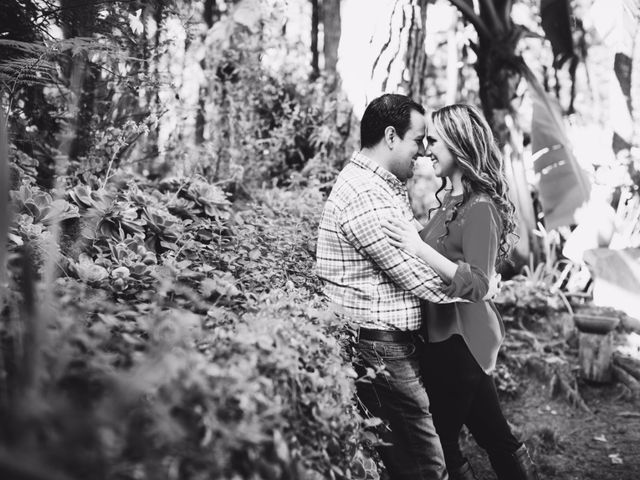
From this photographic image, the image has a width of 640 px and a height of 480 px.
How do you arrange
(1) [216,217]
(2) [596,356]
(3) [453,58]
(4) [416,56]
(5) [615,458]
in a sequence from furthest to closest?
(3) [453,58] → (2) [596,356] → (4) [416,56] → (5) [615,458] → (1) [216,217]

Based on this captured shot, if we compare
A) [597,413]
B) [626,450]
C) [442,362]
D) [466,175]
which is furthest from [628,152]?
[442,362]

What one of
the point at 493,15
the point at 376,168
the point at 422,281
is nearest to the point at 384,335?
the point at 422,281

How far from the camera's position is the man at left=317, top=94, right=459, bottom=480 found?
230cm

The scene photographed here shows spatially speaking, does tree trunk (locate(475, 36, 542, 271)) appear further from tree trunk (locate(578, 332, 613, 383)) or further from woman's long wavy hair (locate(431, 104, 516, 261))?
woman's long wavy hair (locate(431, 104, 516, 261))

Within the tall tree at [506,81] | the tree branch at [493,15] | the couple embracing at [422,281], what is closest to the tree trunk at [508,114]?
the tall tree at [506,81]

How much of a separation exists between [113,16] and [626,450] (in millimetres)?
4801

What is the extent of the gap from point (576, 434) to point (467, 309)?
2.52 metres

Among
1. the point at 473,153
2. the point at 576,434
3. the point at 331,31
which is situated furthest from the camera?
the point at 331,31

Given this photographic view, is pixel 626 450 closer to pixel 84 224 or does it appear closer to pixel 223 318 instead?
pixel 223 318

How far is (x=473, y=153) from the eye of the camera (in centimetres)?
268

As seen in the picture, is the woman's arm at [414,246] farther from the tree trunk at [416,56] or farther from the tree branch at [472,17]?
the tree branch at [472,17]

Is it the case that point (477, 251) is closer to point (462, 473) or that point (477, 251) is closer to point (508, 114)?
point (462, 473)

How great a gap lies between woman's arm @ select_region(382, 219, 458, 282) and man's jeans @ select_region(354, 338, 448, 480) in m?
0.40

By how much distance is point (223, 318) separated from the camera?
1716mm
